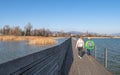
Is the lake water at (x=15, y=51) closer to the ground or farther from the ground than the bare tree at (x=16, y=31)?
closer to the ground

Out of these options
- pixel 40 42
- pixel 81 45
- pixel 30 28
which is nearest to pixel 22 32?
pixel 30 28

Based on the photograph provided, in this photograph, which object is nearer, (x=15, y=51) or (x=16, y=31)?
(x=15, y=51)

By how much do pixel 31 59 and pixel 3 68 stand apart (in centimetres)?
158

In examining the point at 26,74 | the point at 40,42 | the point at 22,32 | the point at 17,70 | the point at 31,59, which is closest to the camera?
the point at 17,70

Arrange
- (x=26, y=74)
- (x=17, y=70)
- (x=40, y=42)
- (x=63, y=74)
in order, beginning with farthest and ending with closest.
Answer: (x=40, y=42) → (x=63, y=74) → (x=26, y=74) → (x=17, y=70)

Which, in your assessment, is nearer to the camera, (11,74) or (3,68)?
(3,68)

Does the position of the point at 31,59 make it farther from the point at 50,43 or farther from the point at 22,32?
the point at 22,32

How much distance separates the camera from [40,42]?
53.7 metres

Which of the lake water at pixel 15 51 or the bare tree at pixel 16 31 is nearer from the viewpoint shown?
the lake water at pixel 15 51

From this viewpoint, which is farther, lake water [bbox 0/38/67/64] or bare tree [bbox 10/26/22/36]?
bare tree [bbox 10/26/22/36]

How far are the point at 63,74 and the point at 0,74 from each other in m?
8.52

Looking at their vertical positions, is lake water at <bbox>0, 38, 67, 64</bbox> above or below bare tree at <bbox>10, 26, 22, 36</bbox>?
below

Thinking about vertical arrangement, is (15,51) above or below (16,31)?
below

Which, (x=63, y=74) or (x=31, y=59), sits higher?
(x=31, y=59)
